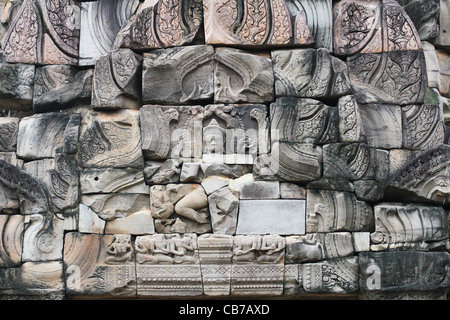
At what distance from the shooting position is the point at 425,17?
993cm

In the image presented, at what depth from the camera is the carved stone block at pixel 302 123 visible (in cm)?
919

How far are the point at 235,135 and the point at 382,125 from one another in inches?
57.0

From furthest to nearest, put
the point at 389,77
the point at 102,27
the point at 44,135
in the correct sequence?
the point at 102,27 → the point at 389,77 → the point at 44,135

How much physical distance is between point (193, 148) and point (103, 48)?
143cm

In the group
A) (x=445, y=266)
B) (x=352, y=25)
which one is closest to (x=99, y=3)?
(x=352, y=25)

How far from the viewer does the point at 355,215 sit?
360 inches

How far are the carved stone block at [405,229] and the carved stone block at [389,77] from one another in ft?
3.58

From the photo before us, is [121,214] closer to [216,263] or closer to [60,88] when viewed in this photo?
[216,263]

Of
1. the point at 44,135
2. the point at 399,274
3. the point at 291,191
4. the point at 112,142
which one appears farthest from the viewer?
the point at 44,135

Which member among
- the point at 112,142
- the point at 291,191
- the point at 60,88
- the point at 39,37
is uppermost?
the point at 39,37

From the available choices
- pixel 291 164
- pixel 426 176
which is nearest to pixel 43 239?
pixel 291 164

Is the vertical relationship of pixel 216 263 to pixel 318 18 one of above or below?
below

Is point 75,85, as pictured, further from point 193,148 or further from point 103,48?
point 193,148

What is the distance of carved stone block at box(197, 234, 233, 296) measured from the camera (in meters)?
9.08
